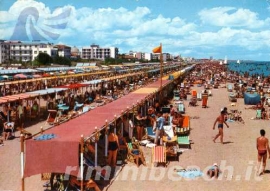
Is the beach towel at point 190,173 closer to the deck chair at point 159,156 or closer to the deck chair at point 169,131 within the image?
the deck chair at point 159,156

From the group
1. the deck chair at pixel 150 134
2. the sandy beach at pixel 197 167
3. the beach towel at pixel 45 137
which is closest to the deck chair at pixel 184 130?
the sandy beach at pixel 197 167

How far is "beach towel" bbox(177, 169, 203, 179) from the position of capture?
9.62 metres

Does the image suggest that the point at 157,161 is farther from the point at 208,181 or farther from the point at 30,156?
the point at 30,156

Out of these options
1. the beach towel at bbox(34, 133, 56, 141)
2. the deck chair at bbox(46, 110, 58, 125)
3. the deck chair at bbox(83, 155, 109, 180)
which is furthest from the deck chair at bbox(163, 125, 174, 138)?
the deck chair at bbox(46, 110, 58, 125)

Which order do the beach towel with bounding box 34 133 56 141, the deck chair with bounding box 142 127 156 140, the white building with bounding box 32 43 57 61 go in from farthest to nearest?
the white building with bounding box 32 43 57 61
the deck chair with bounding box 142 127 156 140
the beach towel with bounding box 34 133 56 141

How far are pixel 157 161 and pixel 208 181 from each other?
5.67 feet

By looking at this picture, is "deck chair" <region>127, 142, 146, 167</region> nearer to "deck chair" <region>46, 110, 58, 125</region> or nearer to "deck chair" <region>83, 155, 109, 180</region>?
"deck chair" <region>83, 155, 109, 180</region>

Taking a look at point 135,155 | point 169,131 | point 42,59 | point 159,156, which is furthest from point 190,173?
point 42,59

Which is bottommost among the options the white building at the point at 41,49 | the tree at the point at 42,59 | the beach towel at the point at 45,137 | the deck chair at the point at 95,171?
the deck chair at the point at 95,171

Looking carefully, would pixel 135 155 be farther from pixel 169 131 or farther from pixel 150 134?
pixel 150 134

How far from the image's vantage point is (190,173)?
9852mm

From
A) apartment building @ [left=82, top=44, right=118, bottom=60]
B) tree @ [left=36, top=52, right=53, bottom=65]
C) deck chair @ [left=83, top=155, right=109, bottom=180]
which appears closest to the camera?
deck chair @ [left=83, top=155, right=109, bottom=180]

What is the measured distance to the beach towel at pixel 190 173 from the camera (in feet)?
31.6

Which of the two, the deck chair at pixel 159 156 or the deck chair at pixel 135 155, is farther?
the deck chair at pixel 135 155
